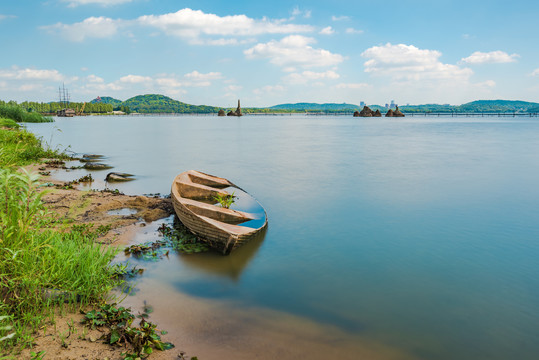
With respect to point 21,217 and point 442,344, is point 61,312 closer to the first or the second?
point 21,217

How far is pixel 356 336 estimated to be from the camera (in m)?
6.52

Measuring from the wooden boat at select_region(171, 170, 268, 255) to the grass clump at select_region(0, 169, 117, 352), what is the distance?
3.13 m

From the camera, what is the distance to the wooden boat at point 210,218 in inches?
361

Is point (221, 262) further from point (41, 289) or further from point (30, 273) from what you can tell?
point (30, 273)

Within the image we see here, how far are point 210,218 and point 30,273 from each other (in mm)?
5647

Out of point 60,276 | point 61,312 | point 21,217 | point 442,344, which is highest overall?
point 21,217

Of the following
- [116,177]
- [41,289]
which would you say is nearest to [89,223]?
[41,289]

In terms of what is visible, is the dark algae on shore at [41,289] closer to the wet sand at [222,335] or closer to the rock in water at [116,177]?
the wet sand at [222,335]

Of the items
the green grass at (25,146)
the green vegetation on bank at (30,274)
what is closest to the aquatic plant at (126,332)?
the green vegetation on bank at (30,274)

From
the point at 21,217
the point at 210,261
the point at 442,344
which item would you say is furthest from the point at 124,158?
the point at 442,344

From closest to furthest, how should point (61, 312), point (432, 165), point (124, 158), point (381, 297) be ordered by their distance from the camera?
point (61, 312) → point (381, 297) → point (432, 165) → point (124, 158)

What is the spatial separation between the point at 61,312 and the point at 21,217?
168 cm

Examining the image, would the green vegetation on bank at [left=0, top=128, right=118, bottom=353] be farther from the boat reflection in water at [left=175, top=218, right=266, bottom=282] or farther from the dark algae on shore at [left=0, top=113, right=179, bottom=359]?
the boat reflection in water at [left=175, top=218, right=266, bottom=282]

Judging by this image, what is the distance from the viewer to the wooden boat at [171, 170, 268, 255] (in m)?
9.16
